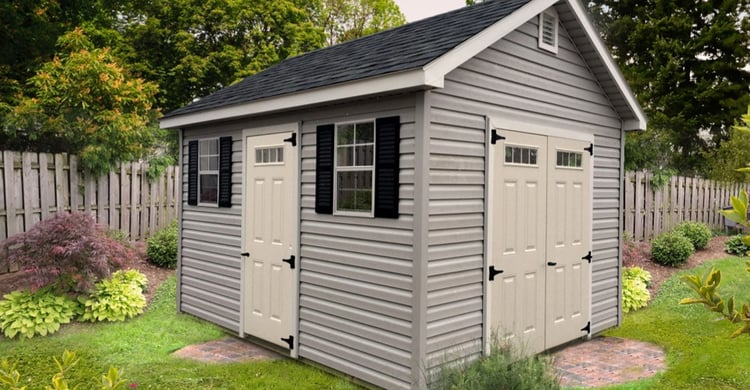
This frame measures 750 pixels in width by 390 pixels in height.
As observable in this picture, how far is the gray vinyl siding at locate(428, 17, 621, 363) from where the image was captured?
16.5ft

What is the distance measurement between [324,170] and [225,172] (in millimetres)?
2181

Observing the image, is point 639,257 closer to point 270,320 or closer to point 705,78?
point 270,320

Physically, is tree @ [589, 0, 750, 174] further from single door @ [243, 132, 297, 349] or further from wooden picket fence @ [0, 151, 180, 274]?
single door @ [243, 132, 297, 349]

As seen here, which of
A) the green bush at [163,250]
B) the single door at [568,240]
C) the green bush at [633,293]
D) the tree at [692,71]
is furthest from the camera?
the tree at [692,71]

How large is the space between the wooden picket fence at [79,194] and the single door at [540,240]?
316 inches

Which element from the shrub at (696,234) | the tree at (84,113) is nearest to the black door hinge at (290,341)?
the tree at (84,113)

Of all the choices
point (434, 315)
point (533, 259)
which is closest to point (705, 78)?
point (533, 259)

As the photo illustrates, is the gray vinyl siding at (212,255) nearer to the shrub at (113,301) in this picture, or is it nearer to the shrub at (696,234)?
the shrub at (113,301)

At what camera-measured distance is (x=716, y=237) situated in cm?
1565

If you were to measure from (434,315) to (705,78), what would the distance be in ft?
77.2

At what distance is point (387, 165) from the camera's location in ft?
17.0

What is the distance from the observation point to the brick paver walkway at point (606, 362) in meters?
5.70

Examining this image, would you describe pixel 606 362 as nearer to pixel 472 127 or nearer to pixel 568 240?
pixel 568 240

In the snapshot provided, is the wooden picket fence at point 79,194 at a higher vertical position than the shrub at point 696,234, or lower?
A: higher
